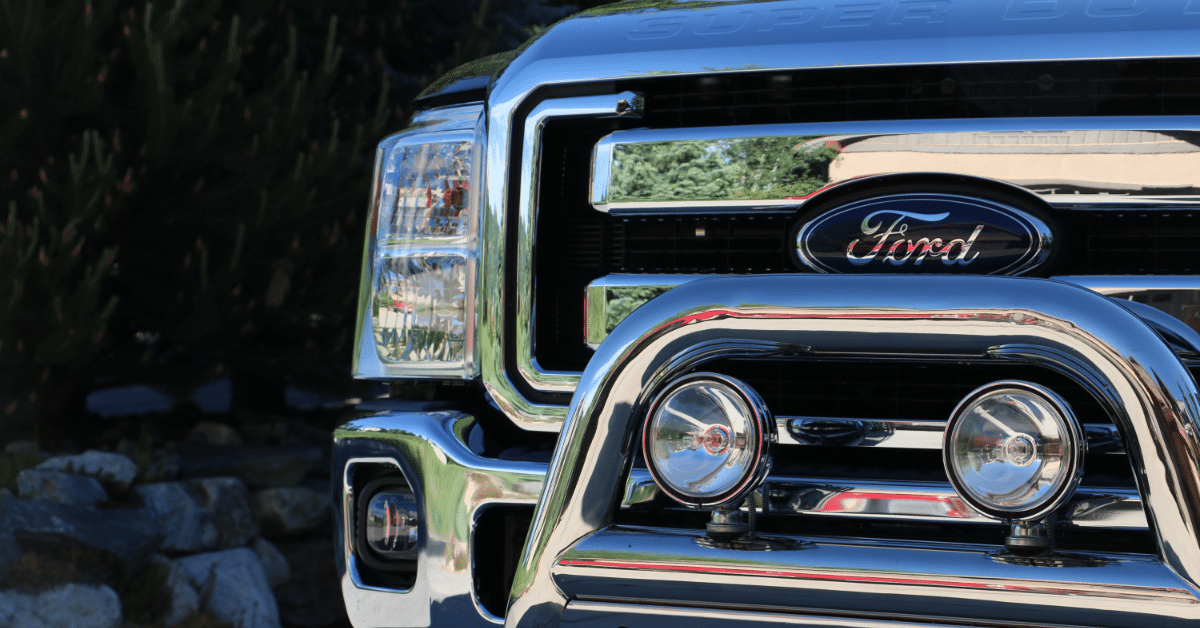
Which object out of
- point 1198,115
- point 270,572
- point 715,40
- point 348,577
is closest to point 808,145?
point 715,40

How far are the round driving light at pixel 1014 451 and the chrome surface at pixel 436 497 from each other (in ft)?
2.47

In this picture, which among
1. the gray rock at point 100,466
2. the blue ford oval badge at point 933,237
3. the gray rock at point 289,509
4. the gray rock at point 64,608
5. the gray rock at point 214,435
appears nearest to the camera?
the blue ford oval badge at point 933,237

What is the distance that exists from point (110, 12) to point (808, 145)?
4.83 meters

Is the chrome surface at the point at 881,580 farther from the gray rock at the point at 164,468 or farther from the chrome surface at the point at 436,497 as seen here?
the gray rock at the point at 164,468

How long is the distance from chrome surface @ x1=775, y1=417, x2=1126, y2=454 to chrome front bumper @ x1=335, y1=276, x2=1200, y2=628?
1.14 feet

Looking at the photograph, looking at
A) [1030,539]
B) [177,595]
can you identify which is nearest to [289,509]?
[177,595]

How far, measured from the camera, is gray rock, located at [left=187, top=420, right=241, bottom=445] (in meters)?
6.71

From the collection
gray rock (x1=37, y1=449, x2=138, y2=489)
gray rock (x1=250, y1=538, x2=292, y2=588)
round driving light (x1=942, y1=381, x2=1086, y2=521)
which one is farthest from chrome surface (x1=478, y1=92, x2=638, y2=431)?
gray rock (x1=250, y1=538, x2=292, y2=588)

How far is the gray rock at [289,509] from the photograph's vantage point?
19.5 feet

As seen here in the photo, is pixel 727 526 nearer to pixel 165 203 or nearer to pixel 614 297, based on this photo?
pixel 614 297

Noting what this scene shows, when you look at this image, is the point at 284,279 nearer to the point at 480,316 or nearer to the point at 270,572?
the point at 270,572

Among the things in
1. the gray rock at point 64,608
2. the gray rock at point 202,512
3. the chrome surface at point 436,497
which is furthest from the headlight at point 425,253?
the gray rock at point 202,512

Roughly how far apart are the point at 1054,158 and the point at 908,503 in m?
0.61

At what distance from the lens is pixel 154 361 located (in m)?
6.31
